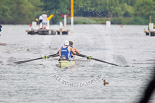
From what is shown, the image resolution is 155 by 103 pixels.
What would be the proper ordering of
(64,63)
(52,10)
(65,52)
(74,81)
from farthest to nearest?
(52,10), (64,63), (65,52), (74,81)

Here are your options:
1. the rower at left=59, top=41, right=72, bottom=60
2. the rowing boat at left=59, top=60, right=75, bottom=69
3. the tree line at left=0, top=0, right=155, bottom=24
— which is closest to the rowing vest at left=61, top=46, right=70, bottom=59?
the rower at left=59, top=41, right=72, bottom=60

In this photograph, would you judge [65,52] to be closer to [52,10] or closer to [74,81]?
[74,81]

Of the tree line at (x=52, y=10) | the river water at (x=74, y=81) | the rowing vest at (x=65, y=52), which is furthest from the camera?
the tree line at (x=52, y=10)

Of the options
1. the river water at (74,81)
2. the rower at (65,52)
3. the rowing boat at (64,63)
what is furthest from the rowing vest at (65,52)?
the river water at (74,81)

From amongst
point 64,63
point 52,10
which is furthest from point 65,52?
point 52,10

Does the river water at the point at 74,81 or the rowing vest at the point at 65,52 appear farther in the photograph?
the rowing vest at the point at 65,52

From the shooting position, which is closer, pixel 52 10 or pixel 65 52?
pixel 65 52

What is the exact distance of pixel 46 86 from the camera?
789 inches

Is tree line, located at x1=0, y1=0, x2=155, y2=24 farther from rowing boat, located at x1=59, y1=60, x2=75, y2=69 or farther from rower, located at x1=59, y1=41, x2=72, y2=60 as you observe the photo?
rower, located at x1=59, y1=41, x2=72, y2=60

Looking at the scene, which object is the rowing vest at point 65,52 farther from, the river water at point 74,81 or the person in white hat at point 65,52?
the river water at point 74,81

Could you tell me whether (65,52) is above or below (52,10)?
above

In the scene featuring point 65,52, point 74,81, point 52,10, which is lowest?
point 52,10

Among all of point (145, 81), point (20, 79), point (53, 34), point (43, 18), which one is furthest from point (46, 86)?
point (53, 34)

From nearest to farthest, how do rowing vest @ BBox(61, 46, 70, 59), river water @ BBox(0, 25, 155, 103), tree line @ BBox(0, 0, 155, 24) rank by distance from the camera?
river water @ BBox(0, 25, 155, 103)
rowing vest @ BBox(61, 46, 70, 59)
tree line @ BBox(0, 0, 155, 24)
